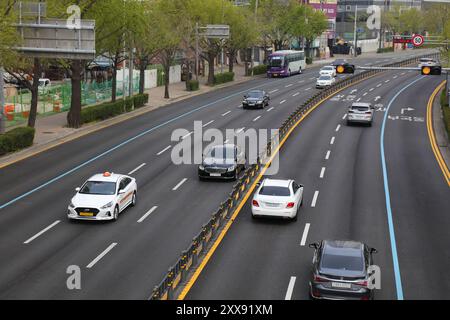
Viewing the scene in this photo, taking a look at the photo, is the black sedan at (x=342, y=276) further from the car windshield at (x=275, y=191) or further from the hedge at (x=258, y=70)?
the hedge at (x=258, y=70)

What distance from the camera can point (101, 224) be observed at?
27.3 metres

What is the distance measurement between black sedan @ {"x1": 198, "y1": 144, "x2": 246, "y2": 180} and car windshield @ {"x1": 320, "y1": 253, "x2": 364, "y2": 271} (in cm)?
1524

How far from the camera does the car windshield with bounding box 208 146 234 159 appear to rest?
35.6m

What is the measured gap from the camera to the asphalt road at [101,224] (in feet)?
69.3

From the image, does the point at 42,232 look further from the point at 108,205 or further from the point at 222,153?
the point at 222,153

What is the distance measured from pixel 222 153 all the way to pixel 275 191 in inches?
322

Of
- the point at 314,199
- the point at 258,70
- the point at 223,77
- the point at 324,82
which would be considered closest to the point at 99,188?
the point at 314,199

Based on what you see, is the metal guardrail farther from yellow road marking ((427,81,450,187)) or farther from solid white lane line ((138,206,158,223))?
yellow road marking ((427,81,450,187))

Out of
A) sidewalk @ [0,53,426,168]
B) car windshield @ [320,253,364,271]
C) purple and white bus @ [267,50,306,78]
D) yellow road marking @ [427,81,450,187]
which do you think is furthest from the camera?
purple and white bus @ [267,50,306,78]

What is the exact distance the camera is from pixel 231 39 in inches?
3526

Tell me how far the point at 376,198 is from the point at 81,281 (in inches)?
620

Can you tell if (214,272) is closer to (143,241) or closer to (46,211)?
(143,241)

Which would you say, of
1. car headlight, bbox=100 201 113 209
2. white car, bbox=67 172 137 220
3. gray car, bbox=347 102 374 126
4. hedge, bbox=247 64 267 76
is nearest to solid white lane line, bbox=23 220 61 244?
white car, bbox=67 172 137 220
